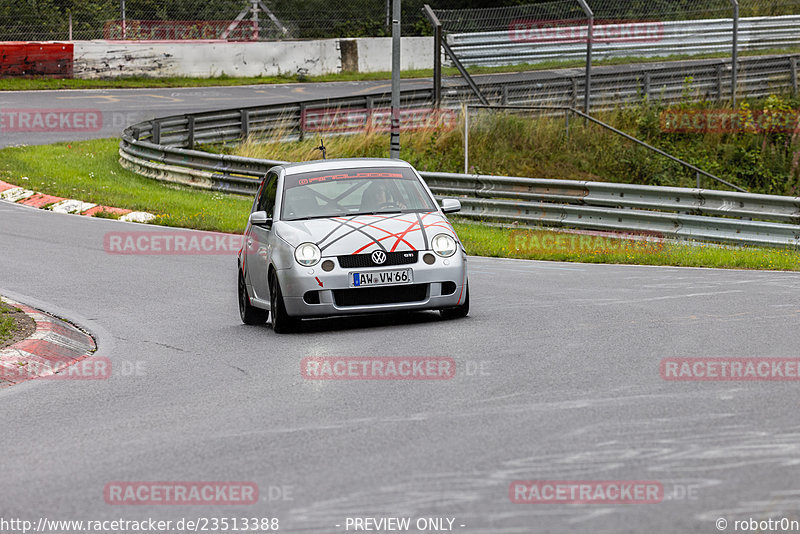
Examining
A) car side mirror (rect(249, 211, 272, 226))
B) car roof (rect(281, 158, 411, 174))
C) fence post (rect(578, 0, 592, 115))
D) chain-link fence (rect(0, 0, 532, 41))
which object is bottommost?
car side mirror (rect(249, 211, 272, 226))

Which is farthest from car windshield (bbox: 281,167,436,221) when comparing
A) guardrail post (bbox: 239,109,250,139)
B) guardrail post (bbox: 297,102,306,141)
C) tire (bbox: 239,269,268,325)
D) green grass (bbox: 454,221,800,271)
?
guardrail post (bbox: 297,102,306,141)

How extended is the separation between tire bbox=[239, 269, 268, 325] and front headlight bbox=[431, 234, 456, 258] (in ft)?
6.47

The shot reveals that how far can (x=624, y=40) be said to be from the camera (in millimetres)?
27828

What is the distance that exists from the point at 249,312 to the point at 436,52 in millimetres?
15827

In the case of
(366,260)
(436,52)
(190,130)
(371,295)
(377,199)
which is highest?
(436,52)

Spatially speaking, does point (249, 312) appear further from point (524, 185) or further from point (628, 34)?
point (628, 34)

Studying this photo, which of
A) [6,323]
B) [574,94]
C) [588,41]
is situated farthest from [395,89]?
[6,323]

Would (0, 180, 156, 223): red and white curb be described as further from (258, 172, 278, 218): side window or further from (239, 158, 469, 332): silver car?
(239, 158, 469, 332): silver car

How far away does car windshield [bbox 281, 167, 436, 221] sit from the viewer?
10852 millimetres

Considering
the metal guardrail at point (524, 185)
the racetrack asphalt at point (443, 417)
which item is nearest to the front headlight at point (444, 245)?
the racetrack asphalt at point (443, 417)

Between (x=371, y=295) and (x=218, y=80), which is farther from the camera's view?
(x=218, y=80)

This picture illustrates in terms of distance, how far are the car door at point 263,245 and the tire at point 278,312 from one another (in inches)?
8.6

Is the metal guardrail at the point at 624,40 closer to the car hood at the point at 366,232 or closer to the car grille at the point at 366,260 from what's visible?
the car hood at the point at 366,232

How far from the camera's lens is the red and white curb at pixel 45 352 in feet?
28.9
